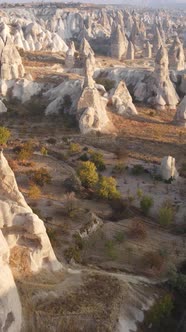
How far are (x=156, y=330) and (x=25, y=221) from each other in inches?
219

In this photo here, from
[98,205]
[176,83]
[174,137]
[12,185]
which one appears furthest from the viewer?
[176,83]

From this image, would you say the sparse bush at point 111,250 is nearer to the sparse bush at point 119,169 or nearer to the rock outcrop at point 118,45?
the sparse bush at point 119,169

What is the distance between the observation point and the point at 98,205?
23.5 meters

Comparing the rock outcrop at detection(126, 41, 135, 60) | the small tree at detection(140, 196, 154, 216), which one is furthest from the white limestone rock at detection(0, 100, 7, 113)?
the rock outcrop at detection(126, 41, 135, 60)

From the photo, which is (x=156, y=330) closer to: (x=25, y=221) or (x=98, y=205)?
(x=25, y=221)

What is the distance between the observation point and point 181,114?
36500 millimetres

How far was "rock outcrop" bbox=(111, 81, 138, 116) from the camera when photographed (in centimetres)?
3847

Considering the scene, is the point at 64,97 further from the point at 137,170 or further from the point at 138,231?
the point at 138,231

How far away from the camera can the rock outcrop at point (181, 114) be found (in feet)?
119

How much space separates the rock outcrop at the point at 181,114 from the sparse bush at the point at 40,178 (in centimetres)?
1468

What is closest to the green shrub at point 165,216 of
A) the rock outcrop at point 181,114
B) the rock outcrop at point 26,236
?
the rock outcrop at point 26,236

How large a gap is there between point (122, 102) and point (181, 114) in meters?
5.34

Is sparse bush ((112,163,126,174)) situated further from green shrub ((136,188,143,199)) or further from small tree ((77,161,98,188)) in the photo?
green shrub ((136,188,143,199))

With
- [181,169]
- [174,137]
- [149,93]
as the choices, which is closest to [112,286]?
[181,169]
